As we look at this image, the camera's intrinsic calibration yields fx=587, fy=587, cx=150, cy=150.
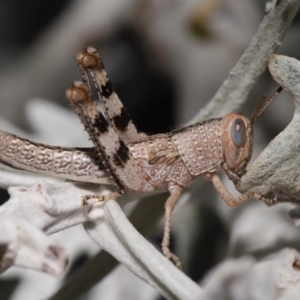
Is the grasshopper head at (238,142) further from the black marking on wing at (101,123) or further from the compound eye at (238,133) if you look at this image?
the black marking on wing at (101,123)

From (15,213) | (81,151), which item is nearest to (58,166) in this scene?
(81,151)

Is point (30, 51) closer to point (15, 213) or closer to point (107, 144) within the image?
point (107, 144)

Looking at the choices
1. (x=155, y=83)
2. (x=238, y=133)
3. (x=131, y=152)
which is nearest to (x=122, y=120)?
(x=131, y=152)

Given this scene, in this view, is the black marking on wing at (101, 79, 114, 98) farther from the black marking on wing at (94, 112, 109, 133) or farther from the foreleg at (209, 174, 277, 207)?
the foreleg at (209, 174, 277, 207)

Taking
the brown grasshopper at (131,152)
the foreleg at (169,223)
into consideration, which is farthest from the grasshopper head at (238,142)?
the foreleg at (169,223)

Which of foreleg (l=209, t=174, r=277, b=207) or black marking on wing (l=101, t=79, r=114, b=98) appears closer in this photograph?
foreleg (l=209, t=174, r=277, b=207)

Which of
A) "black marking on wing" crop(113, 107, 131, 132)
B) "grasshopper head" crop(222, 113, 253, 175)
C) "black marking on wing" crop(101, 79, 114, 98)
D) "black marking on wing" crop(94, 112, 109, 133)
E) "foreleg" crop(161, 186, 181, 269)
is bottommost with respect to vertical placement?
"foreleg" crop(161, 186, 181, 269)

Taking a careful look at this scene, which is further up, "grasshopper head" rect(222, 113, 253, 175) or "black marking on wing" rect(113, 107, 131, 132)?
"black marking on wing" rect(113, 107, 131, 132)

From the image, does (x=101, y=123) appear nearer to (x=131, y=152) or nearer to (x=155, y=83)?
(x=131, y=152)

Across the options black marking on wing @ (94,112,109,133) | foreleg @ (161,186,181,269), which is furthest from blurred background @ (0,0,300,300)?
black marking on wing @ (94,112,109,133)

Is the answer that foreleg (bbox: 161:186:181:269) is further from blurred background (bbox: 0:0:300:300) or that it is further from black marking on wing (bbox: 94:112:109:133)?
black marking on wing (bbox: 94:112:109:133)
